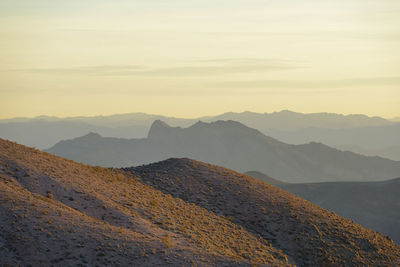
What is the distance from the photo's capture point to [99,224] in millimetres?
38906

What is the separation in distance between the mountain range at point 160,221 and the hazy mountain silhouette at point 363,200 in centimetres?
7961

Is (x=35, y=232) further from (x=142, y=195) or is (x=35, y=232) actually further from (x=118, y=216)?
(x=142, y=195)

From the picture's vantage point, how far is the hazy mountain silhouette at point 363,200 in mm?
139788

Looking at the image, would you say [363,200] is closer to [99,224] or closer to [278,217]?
[278,217]

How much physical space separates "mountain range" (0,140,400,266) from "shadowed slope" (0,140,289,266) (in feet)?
0.26

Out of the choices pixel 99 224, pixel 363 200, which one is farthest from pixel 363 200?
pixel 99 224

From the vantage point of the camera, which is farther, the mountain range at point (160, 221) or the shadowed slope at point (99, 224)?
the mountain range at point (160, 221)

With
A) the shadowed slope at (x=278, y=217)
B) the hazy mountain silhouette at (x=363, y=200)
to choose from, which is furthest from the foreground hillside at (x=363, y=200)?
the shadowed slope at (x=278, y=217)

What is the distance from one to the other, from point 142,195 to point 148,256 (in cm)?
1632

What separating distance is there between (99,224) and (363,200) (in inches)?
5065

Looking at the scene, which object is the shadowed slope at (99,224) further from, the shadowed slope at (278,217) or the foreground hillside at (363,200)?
the foreground hillside at (363,200)

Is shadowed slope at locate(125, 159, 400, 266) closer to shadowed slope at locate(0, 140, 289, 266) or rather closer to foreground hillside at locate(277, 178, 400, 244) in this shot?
shadowed slope at locate(0, 140, 289, 266)

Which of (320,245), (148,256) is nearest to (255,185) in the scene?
(320,245)

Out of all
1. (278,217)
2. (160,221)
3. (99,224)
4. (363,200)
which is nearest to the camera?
(99,224)
